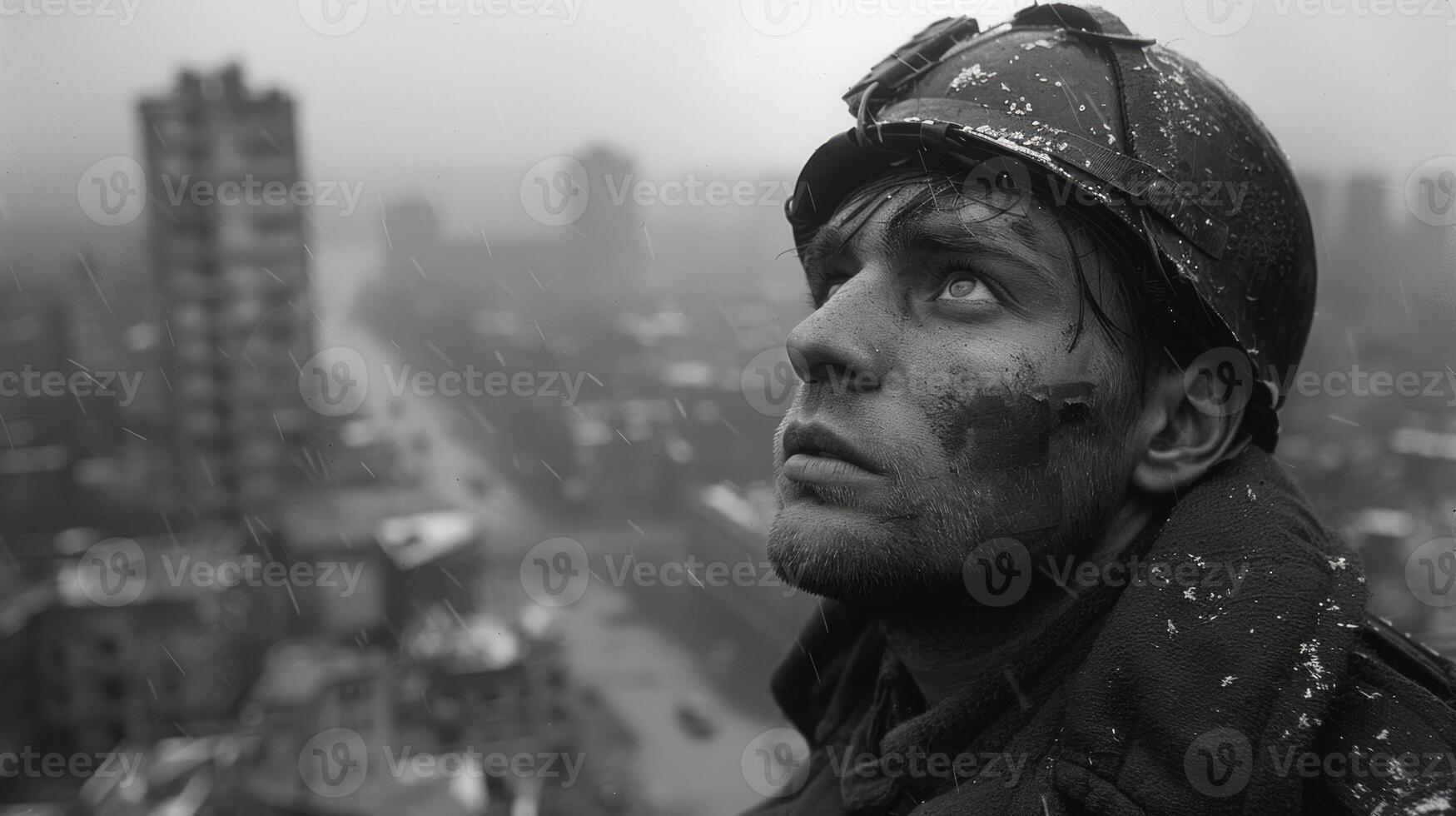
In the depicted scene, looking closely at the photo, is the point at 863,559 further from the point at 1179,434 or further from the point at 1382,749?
the point at 1382,749

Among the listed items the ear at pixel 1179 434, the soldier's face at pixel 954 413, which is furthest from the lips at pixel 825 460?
the ear at pixel 1179 434

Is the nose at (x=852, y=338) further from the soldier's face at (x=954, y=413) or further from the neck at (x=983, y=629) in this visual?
the neck at (x=983, y=629)

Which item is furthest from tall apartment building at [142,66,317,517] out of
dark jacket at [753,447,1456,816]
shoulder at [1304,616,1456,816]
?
shoulder at [1304,616,1456,816]

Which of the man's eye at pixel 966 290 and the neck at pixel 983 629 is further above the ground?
the man's eye at pixel 966 290

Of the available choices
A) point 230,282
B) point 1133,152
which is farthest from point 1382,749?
point 230,282

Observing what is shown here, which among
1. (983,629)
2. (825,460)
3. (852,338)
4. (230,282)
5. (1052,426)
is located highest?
(852,338)
